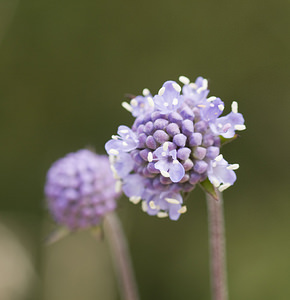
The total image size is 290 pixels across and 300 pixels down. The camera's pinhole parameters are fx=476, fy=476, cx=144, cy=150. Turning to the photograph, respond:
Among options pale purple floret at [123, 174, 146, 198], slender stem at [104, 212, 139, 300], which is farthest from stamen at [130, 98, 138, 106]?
slender stem at [104, 212, 139, 300]

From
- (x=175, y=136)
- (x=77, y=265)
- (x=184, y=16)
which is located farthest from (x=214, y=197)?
(x=184, y=16)

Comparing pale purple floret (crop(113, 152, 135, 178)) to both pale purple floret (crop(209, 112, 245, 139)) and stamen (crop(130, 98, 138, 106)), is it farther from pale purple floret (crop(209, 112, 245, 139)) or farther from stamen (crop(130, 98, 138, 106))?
pale purple floret (crop(209, 112, 245, 139))

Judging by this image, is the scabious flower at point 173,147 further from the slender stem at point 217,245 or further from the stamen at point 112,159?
the slender stem at point 217,245

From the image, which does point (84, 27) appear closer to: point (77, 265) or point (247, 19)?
point (247, 19)

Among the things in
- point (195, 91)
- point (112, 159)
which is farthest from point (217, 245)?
point (195, 91)

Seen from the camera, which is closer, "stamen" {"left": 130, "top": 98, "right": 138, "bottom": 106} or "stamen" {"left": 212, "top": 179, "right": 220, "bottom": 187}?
"stamen" {"left": 212, "top": 179, "right": 220, "bottom": 187}

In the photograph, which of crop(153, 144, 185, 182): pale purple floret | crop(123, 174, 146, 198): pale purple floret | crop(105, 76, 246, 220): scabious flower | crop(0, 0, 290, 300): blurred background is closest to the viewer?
crop(153, 144, 185, 182): pale purple floret

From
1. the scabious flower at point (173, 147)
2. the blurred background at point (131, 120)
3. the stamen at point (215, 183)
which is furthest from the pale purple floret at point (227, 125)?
the blurred background at point (131, 120)
